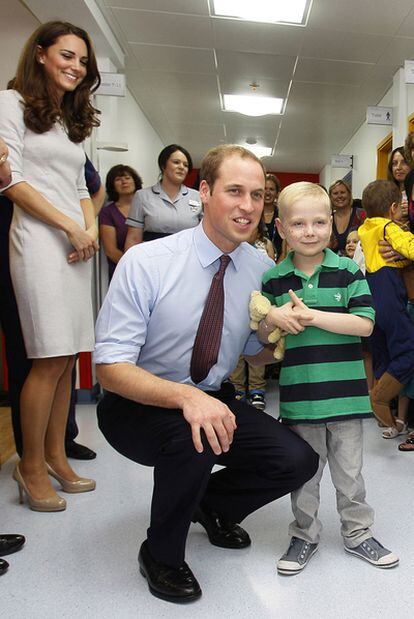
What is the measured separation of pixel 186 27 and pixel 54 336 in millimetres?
3226

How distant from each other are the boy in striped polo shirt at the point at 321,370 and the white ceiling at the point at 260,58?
2678mm

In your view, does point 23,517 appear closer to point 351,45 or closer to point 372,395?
point 372,395

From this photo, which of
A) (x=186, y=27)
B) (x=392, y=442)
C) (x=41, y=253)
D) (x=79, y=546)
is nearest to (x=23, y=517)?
(x=79, y=546)

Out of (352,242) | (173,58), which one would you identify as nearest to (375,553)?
(352,242)

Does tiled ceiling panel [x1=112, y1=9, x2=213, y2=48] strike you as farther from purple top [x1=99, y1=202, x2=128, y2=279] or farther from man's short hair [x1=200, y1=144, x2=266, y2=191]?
man's short hair [x1=200, y1=144, x2=266, y2=191]

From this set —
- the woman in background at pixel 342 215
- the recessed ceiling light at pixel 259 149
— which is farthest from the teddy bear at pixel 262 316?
the recessed ceiling light at pixel 259 149

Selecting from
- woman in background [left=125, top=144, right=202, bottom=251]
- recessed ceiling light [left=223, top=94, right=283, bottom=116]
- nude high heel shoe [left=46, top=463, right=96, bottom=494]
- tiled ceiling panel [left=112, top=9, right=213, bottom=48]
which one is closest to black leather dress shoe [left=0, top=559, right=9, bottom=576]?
nude high heel shoe [left=46, top=463, right=96, bottom=494]

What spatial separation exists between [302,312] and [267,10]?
10.4 ft

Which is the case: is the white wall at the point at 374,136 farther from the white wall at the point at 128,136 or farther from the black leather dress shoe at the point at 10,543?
the black leather dress shoe at the point at 10,543

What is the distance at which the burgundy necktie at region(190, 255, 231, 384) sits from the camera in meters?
1.38

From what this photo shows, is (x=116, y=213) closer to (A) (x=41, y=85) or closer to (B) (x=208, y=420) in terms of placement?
(A) (x=41, y=85)

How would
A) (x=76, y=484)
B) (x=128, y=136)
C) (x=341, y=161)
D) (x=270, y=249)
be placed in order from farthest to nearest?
(x=341, y=161) → (x=128, y=136) → (x=270, y=249) → (x=76, y=484)

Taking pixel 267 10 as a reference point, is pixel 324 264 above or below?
below

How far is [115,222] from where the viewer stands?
138 inches
